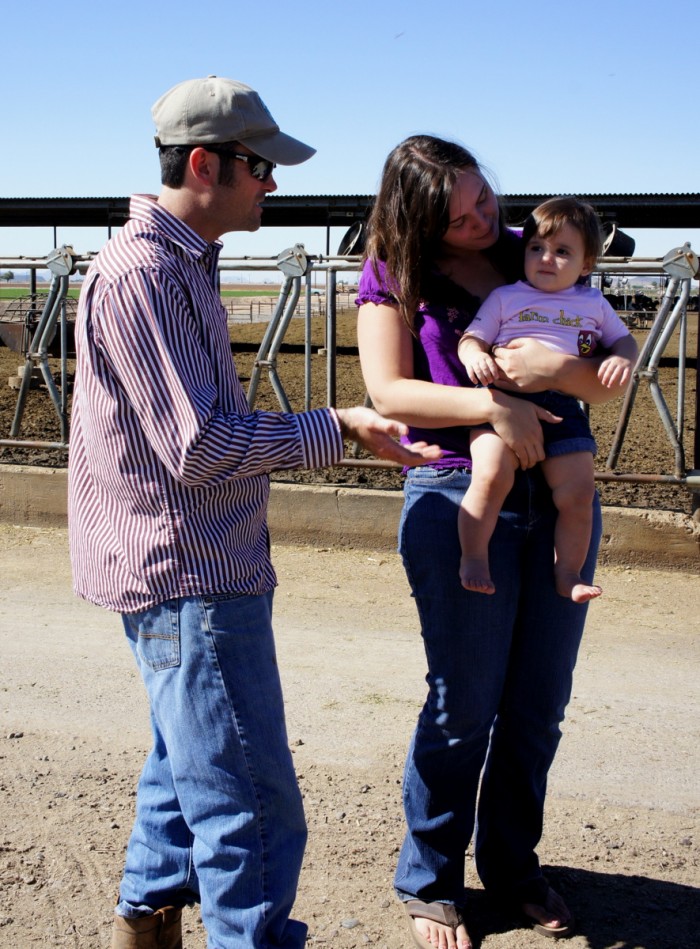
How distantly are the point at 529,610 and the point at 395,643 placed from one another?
2.47 metres

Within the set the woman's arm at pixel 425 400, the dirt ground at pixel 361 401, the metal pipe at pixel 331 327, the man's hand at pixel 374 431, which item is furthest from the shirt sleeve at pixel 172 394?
the metal pipe at pixel 331 327

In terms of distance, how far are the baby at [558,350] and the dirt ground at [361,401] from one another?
152 inches

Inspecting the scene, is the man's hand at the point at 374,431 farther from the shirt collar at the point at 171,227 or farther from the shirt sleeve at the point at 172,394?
the shirt collar at the point at 171,227

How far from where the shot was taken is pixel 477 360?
8.07 ft

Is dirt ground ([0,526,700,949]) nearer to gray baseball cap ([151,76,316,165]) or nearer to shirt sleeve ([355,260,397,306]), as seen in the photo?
shirt sleeve ([355,260,397,306])

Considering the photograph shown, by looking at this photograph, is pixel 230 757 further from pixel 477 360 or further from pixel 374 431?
pixel 477 360

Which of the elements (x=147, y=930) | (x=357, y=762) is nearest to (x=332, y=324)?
(x=357, y=762)

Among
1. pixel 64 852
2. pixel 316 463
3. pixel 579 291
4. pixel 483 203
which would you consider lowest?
pixel 64 852

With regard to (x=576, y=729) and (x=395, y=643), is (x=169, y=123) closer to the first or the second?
(x=576, y=729)

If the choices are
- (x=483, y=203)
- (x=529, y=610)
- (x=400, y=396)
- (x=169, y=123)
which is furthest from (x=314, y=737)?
(x=169, y=123)

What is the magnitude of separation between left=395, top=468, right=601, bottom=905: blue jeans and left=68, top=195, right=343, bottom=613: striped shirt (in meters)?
0.54

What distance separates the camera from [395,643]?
16.6ft

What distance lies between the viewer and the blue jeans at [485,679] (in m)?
2.59

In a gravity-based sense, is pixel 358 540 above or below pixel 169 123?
below
